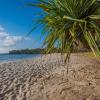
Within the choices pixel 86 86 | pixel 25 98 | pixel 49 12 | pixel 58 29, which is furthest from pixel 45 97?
pixel 49 12

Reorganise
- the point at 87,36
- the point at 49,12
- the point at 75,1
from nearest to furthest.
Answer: the point at 87,36 → the point at 75,1 → the point at 49,12

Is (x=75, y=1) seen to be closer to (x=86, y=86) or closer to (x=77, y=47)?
(x=77, y=47)

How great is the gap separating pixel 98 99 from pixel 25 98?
156 centimetres

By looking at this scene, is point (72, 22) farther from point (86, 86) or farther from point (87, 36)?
point (86, 86)

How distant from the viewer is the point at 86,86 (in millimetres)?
5465

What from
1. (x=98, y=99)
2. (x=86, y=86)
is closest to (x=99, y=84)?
(x=86, y=86)

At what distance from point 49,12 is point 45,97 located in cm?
182

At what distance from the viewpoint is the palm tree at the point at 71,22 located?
15.6ft

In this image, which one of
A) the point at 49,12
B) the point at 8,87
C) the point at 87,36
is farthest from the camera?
the point at 8,87

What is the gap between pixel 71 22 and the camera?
4.94 m

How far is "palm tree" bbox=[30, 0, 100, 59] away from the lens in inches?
187

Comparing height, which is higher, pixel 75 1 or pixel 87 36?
pixel 75 1

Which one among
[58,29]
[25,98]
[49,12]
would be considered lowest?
[25,98]

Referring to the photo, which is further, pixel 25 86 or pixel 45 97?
pixel 25 86
